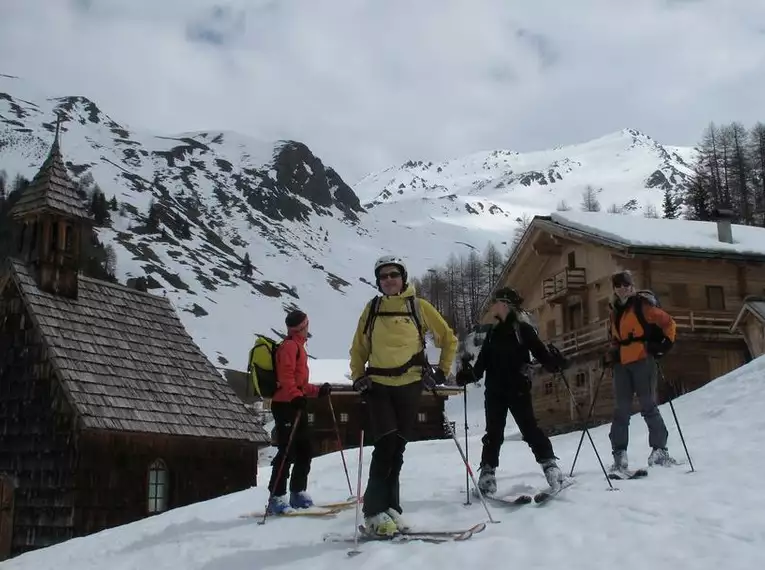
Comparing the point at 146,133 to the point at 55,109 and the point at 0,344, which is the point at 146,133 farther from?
the point at 0,344

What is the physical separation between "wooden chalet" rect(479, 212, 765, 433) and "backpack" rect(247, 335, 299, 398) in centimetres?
1646

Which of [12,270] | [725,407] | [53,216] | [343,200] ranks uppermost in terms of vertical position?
[343,200]

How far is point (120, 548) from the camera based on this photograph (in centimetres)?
788

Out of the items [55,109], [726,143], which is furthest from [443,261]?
[55,109]

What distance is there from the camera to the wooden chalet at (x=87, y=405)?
16297 millimetres

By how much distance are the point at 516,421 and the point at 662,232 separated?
23933 millimetres

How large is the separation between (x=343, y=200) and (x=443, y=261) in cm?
3854

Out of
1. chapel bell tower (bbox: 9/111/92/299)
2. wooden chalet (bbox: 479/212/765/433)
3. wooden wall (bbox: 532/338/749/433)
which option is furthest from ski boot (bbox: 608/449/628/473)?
wooden wall (bbox: 532/338/749/433)

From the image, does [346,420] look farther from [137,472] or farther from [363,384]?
[363,384]

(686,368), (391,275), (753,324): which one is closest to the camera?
(391,275)

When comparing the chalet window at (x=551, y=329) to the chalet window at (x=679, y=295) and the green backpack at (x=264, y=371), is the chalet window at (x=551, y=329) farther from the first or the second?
the green backpack at (x=264, y=371)

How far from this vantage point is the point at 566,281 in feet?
97.7

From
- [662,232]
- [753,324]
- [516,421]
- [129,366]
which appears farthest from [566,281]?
[516,421]

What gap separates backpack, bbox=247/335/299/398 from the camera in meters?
8.40
